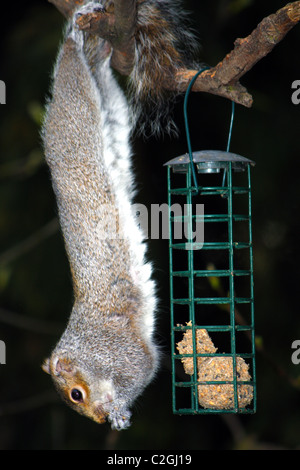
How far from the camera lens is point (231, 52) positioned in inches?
84.6

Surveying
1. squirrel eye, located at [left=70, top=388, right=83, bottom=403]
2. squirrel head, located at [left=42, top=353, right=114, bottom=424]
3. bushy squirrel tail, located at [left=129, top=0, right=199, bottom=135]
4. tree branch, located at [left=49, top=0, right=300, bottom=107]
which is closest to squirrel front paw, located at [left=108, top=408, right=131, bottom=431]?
squirrel head, located at [left=42, top=353, right=114, bottom=424]

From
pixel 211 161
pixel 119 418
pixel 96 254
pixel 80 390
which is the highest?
pixel 211 161

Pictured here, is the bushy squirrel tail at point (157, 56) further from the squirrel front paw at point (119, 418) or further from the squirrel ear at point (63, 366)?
the squirrel front paw at point (119, 418)

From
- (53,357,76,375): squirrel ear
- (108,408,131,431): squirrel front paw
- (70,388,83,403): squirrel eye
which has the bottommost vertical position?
(108,408,131,431): squirrel front paw

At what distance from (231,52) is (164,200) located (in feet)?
7.35

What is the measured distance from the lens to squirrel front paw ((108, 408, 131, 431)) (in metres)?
2.61

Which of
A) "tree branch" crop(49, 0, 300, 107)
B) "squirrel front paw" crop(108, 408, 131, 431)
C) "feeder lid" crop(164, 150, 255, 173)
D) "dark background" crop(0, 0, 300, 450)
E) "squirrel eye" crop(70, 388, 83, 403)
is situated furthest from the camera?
"dark background" crop(0, 0, 300, 450)

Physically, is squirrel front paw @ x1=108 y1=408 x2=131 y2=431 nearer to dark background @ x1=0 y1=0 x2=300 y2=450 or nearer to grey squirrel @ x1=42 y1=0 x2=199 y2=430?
grey squirrel @ x1=42 y1=0 x2=199 y2=430

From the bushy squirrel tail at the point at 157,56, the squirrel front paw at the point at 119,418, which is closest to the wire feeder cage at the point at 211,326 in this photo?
the squirrel front paw at the point at 119,418

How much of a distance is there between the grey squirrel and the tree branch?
0.29 metres

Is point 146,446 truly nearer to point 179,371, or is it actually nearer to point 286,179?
point 179,371

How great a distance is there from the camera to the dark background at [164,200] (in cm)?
408

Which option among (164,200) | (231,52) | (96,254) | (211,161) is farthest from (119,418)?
(164,200)

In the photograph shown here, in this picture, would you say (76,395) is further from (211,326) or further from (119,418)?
(211,326)
